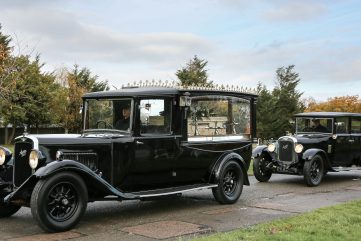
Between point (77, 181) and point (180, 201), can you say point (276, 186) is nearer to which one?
point (180, 201)

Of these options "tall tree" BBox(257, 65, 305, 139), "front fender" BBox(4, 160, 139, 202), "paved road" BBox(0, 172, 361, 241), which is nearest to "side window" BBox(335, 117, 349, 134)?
"paved road" BBox(0, 172, 361, 241)

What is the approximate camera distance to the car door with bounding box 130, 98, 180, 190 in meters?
8.31

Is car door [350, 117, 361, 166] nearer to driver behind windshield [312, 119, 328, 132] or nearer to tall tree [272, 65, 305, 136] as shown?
driver behind windshield [312, 119, 328, 132]

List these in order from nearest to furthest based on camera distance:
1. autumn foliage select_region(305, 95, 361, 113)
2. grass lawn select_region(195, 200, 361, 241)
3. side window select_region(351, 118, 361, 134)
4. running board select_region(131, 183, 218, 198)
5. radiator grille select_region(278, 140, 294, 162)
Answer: grass lawn select_region(195, 200, 361, 241) → running board select_region(131, 183, 218, 198) → radiator grille select_region(278, 140, 294, 162) → side window select_region(351, 118, 361, 134) → autumn foliage select_region(305, 95, 361, 113)

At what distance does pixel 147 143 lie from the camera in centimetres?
840

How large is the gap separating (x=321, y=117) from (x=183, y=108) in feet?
22.0

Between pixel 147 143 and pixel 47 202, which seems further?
pixel 147 143

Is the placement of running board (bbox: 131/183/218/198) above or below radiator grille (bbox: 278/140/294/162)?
below

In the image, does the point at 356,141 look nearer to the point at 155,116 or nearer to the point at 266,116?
the point at 155,116

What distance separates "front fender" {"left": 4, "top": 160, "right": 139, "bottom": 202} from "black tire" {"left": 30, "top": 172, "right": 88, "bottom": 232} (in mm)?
87

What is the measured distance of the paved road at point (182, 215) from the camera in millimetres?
7012

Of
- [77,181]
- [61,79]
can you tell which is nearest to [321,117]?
[77,181]

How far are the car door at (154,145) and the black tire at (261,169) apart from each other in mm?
5098

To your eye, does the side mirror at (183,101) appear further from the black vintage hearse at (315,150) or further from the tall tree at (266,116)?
the tall tree at (266,116)
